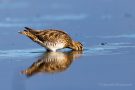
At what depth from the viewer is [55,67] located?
49.1 ft

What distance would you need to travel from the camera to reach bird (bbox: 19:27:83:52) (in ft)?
58.6

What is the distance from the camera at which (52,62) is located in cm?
1566

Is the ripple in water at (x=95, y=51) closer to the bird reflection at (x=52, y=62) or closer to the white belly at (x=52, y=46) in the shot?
the white belly at (x=52, y=46)

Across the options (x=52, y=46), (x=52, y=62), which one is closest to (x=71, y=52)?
(x=52, y=46)

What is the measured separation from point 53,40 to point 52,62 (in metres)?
2.36

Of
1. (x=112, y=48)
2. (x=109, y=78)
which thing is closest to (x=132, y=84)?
(x=109, y=78)

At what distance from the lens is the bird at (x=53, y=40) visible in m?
17.9

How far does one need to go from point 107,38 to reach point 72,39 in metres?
1.16

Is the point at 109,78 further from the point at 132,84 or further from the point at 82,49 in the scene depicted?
the point at 82,49

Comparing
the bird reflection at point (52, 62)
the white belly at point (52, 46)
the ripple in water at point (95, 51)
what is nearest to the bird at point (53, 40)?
the white belly at point (52, 46)

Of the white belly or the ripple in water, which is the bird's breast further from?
the ripple in water

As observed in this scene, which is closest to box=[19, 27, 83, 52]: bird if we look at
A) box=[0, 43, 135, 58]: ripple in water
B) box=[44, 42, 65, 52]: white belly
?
box=[44, 42, 65, 52]: white belly

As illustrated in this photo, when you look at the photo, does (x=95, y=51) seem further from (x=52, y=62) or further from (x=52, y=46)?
(x=52, y=62)

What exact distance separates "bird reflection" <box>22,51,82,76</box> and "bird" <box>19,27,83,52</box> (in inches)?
12.5
